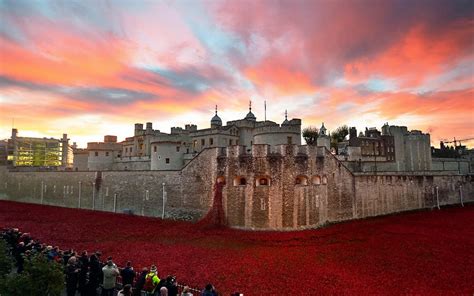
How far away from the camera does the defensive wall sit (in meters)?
25.2

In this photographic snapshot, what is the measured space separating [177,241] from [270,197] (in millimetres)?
8154

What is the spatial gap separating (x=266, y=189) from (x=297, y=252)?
718 centimetres

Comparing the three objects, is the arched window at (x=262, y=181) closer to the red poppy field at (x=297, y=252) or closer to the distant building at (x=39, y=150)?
the red poppy field at (x=297, y=252)

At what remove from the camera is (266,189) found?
82.5ft

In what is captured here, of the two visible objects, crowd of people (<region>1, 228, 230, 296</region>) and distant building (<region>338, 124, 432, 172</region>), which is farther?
distant building (<region>338, 124, 432, 172</region>)

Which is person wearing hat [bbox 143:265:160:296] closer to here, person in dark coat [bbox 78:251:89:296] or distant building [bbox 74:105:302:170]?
person in dark coat [bbox 78:251:89:296]

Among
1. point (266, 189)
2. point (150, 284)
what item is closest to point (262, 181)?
point (266, 189)

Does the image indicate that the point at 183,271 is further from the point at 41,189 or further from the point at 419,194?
the point at 41,189

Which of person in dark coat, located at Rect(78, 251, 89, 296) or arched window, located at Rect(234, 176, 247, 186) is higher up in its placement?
arched window, located at Rect(234, 176, 247, 186)

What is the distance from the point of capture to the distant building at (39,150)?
111m

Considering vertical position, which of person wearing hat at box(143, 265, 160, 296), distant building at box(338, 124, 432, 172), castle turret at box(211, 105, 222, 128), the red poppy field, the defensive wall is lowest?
the red poppy field

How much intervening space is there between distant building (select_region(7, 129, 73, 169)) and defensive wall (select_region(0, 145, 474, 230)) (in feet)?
298

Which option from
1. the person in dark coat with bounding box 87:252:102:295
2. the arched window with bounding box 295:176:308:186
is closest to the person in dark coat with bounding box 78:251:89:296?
the person in dark coat with bounding box 87:252:102:295

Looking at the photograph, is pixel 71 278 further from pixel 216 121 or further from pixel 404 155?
pixel 404 155
